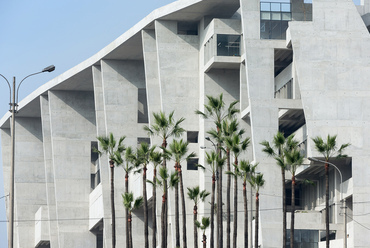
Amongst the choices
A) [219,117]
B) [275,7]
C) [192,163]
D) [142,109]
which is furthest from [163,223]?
[142,109]

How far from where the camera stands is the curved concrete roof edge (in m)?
74.5

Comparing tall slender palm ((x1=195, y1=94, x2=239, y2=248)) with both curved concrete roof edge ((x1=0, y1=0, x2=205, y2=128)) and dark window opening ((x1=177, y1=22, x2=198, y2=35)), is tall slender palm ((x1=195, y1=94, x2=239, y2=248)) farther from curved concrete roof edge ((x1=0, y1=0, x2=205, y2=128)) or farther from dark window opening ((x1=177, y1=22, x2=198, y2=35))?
curved concrete roof edge ((x1=0, y1=0, x2=205, y2=128))

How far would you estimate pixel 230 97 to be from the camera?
75.1 m

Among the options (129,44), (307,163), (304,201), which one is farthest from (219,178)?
(129,44)

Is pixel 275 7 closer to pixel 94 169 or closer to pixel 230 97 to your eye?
pixel 230 97

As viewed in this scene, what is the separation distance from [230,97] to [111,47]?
558 inches

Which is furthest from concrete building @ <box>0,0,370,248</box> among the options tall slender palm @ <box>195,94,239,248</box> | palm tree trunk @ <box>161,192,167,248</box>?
palm tree trunk @ <box>161,192,167,248</box>

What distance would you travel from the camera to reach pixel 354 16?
6619 centimetres

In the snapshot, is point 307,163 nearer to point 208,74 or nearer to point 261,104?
point 261,104

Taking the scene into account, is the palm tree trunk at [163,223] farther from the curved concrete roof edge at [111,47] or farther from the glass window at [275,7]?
the curved concrete roof edge at [111,47]

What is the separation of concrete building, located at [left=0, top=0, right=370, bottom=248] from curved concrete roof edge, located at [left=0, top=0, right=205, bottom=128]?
0.15 m

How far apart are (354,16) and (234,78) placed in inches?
507

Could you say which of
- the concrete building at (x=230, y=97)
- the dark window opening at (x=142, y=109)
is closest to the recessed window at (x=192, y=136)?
the concrete building at (x=230, y=97)

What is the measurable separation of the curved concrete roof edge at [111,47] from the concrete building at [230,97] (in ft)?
0.50
